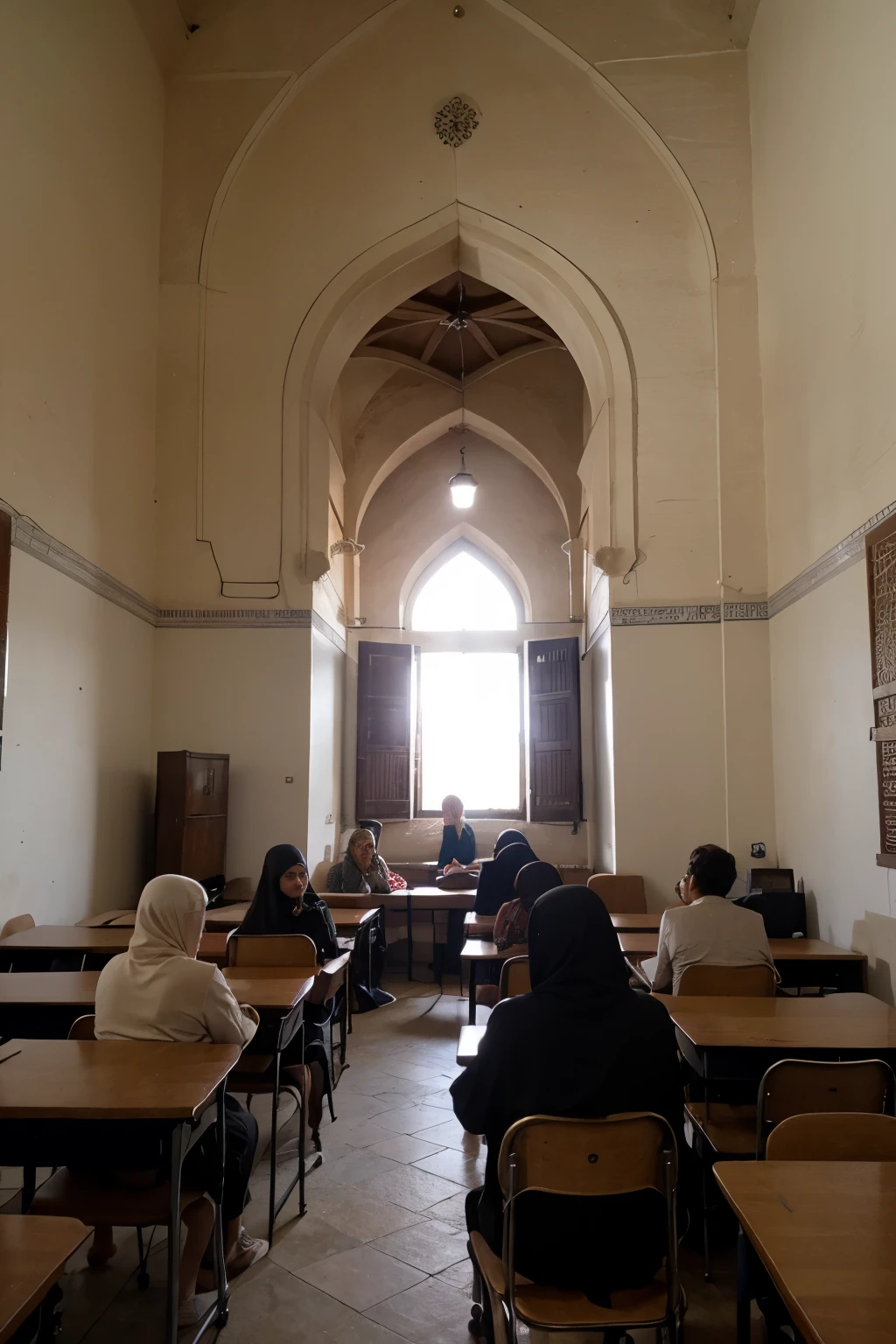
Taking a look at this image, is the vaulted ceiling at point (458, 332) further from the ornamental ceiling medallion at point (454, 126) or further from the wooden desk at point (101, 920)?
the wooden desk at point (101, 920)

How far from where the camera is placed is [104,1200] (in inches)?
102

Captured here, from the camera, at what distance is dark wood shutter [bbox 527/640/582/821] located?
32.5 ft

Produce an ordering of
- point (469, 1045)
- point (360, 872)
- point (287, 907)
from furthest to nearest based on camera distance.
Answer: point (360, 872)
point (287, 907)
point (469, 1045)

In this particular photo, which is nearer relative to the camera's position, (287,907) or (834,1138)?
(834,1138)

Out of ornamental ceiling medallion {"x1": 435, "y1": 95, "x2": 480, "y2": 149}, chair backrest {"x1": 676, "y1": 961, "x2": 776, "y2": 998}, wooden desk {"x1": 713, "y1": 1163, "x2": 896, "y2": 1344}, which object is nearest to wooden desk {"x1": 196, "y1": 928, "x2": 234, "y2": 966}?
chair backrest {"x1": 676, "y1": 961, "x2": 776, "y2": 998}

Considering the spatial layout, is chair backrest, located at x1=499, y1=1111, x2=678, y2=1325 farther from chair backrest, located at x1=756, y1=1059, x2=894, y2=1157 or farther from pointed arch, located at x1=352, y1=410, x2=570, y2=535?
pointed arch, located at x1=352, y1=410, x2=570, y2=535

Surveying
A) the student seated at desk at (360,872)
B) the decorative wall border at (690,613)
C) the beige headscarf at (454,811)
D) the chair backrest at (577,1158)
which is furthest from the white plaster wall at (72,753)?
the chair backrest at (577,1158)

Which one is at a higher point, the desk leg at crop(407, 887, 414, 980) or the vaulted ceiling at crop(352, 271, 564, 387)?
the vaulted ceiling at crop(352, 271, 564, 387)

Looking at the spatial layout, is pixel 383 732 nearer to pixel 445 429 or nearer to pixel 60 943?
pixel 445 429

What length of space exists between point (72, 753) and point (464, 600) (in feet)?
20.2

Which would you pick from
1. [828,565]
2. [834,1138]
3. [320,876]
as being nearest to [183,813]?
[320,876]

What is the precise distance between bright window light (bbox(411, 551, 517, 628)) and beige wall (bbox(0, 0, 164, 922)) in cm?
433

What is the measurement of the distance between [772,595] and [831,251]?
2.44m

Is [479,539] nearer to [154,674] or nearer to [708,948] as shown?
[154,674]
